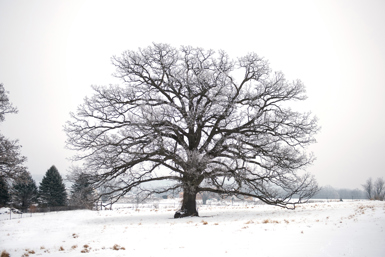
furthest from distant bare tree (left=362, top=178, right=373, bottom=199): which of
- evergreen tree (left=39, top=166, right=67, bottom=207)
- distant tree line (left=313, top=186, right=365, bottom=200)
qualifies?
evergreen tree (left=39, top=166, right=67, bottom=207)

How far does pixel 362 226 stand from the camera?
25.4 ft

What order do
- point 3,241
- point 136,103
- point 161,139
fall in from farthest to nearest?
point 136,103 < point 161,139 < point 3,241

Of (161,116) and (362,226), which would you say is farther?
(161,116)

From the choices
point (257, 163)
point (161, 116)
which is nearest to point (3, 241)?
point (161, 116)

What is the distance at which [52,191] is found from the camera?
42.9 m

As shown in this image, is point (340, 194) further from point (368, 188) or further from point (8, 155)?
point (8, 155)

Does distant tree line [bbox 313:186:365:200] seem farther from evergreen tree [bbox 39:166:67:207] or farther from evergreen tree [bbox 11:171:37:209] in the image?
evergreen tree [bbox 11:171:37:209]

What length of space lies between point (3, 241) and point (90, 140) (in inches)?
228

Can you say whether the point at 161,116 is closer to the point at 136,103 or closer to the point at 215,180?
the point at 136,103

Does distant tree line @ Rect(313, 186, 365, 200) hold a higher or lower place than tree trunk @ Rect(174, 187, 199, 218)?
lower

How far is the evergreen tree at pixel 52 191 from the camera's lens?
42500mm

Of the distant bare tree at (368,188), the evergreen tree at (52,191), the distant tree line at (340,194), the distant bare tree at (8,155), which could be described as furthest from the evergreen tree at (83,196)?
the distant tree line at (340,194)

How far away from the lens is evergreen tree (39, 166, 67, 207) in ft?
139

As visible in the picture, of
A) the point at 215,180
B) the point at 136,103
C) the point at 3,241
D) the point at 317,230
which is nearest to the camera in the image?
the point at 317,230
